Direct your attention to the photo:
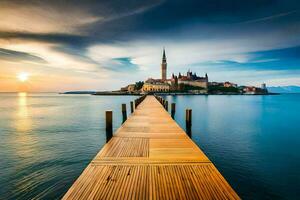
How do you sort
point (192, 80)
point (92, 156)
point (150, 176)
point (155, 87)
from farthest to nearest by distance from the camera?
point (192, 80) → point (155, 87) → point (92, 156) → point (150, 176)

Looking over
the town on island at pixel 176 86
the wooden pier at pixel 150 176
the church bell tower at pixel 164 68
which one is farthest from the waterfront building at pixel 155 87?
the wooden pier at pixel 150 176

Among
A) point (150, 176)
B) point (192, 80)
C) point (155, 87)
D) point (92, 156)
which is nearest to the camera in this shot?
point (150, 176)

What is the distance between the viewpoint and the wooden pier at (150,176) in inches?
152

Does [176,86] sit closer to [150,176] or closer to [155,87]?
[155,87]

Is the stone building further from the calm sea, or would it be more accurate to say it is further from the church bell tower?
the calm sea

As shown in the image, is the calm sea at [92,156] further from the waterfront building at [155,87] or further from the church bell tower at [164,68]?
the church bell tower at [164,68]

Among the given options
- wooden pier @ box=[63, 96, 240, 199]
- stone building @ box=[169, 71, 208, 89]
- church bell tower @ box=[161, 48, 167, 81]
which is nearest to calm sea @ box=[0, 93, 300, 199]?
wooden pier @ box=[63, 96, 240, 199]

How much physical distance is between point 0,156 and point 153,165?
39.7 feet

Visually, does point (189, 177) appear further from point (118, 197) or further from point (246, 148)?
point (246, 148)

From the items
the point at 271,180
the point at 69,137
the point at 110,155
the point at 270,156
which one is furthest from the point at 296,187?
the point at 69,137

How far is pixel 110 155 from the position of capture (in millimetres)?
6031

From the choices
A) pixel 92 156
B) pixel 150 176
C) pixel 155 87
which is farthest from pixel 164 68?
pixel 150 176

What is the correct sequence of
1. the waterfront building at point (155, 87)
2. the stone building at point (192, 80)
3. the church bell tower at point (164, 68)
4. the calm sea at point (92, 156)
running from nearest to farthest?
the calm sea at point (92, 156) → the waterfront building at point (155, 87) → the stone building at point (192, 80) → the church bell tower at point (164, 68)

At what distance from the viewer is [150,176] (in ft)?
15.1
